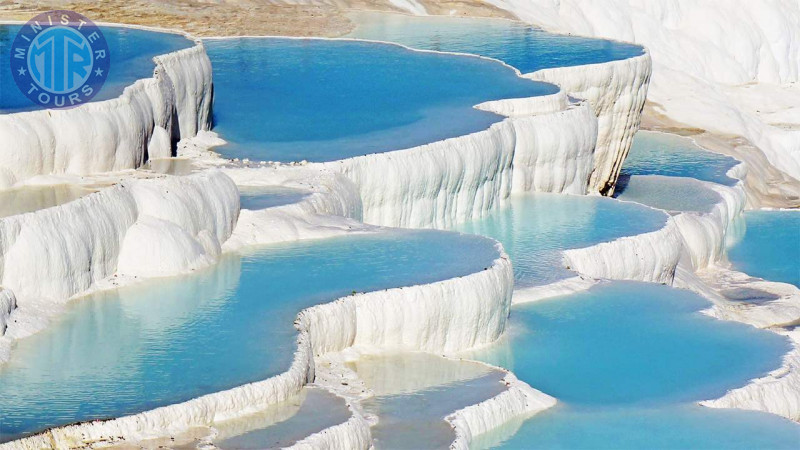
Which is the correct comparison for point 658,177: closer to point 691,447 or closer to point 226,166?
point 226,166

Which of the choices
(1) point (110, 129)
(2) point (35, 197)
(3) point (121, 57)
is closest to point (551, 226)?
(3) point (121, 57)

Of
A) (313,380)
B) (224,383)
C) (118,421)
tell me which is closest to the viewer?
(118,421)

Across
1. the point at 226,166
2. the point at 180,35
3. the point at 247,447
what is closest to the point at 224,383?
the point at 247,447

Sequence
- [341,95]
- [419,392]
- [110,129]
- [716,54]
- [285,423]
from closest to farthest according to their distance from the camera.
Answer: [285,423] → [419,392] → [110,129] → [341,95] → [716,54]

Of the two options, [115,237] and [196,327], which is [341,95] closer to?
[115,237]

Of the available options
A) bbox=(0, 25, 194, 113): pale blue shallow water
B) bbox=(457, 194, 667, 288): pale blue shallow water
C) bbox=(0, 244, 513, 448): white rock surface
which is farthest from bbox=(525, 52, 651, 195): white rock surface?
bbox=(0, 244, 513, 448): white rock surface

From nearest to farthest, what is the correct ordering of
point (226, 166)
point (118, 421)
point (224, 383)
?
point (118, 421), point (224, 383), point (226, 166)

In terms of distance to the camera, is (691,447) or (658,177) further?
(658,177)
